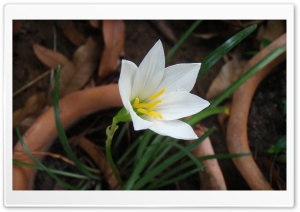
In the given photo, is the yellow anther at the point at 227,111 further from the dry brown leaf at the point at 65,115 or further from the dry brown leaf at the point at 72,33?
the dry brown leaf at the point at 72,33

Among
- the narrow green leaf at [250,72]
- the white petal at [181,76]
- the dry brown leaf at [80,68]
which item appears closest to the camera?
the white petal at [181,76]

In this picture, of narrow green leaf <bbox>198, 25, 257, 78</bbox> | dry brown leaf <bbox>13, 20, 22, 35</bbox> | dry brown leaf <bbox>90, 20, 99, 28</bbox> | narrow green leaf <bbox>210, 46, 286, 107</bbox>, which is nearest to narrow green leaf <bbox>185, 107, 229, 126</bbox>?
narrow green leaf <bbox>210, 46, 286, 107</bbox>

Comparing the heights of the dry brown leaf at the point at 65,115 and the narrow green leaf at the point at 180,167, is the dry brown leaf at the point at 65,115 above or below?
above

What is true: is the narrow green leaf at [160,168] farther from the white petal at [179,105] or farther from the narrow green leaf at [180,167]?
the white petal at [179,105]

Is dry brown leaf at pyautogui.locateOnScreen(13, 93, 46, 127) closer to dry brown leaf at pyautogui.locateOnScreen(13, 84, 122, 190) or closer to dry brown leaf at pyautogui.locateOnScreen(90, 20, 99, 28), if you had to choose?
dry brown leaf at pyautogui.locateOnScreen(13, 84, 122, 190)

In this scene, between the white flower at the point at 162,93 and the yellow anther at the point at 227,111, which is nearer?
the white flower at the point at 162,93

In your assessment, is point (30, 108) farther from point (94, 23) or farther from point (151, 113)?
point (151, 113)

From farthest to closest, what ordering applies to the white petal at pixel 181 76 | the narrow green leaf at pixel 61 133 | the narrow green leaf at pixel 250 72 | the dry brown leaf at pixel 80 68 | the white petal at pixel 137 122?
the dry brown leaf at pixel 80 68 < the narrow green leaf at pixel 250 72 < the narrow green leaf at pixel 61 133 < the white petal at pixel 181 76 < the white petal at pixel 137 122

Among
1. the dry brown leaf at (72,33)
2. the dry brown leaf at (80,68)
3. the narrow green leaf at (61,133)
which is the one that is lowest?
the narrow green leaf at (61,133)

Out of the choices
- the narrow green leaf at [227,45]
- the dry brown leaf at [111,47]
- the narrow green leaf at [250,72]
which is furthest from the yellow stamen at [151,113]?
the dry brown leaf at [111,47]
